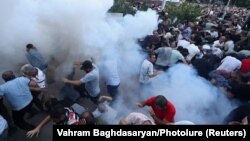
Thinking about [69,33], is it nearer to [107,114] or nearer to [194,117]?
[107,114]

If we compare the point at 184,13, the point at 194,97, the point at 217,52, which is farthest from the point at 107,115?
the point at 184,13

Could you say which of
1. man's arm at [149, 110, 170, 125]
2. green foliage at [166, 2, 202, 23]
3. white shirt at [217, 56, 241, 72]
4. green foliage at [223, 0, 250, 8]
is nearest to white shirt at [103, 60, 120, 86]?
man's arm at [149, 110, 170, 125]

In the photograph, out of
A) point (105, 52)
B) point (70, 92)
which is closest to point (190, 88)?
point (105, 52)

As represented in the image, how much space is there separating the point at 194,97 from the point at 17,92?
3.47m

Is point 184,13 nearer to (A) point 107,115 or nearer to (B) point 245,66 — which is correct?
(B) point 245,66

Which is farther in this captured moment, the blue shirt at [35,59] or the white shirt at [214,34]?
the white shirt at [214,34]

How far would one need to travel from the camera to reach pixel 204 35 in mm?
12305

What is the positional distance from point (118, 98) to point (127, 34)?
6.52 ft

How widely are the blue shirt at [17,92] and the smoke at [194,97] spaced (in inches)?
111

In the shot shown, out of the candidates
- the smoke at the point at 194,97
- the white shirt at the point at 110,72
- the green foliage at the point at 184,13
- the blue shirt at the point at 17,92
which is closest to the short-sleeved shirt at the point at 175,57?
the smoke at the point at 194,97

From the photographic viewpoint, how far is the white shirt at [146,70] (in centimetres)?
695

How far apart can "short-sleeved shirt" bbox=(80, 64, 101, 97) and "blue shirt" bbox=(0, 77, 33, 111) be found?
109 cm

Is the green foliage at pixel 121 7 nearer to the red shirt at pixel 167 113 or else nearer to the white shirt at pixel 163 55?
the white shirt at pixel 163 55

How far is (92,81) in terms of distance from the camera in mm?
6172
